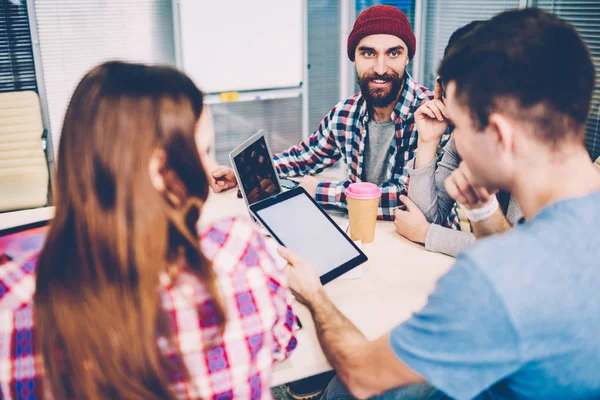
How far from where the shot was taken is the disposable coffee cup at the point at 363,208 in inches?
56.8

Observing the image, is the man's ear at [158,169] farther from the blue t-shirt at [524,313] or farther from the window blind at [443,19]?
the window blind at [443,19]

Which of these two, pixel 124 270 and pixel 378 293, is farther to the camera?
pixel 378 293

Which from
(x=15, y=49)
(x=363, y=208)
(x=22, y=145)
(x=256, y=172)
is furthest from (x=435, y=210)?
(x=15, y=49)

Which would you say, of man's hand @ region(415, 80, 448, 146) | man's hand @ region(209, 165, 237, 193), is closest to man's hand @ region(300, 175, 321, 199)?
man's hand @ region(209, 165, 237, 193)

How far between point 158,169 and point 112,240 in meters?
0.11

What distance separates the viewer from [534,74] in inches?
31.3

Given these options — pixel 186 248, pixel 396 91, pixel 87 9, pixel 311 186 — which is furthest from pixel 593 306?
pixel 87 9

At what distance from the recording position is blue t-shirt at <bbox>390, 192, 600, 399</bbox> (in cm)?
71

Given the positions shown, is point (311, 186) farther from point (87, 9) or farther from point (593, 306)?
point (87, 9)

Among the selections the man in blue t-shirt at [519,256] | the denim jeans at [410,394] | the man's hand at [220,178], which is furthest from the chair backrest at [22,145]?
the man in blue t-shirt at [519,256]

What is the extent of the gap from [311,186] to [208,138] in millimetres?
919

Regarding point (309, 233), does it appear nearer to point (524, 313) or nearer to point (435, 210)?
point (435, 210)

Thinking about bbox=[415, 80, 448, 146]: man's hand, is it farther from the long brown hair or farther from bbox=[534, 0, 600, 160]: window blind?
bbox=[534, 0, 600, 160]: window blind

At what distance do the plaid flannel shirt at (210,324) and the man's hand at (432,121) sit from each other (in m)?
0.93
